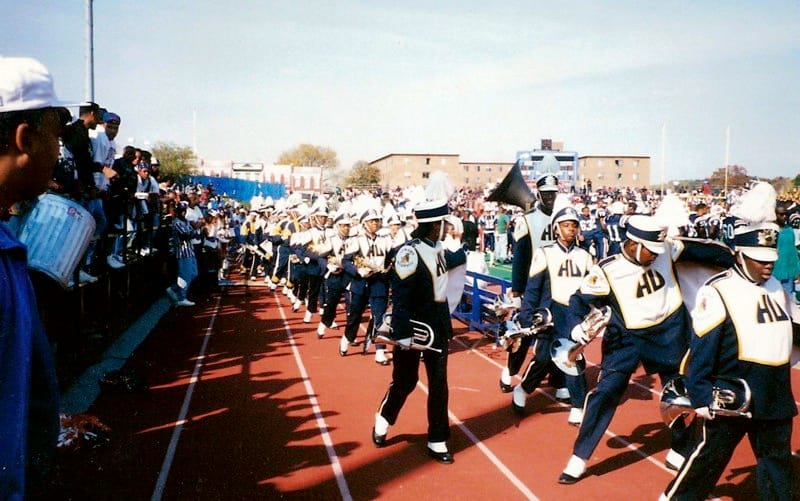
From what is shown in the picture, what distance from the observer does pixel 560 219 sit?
704 centimetres

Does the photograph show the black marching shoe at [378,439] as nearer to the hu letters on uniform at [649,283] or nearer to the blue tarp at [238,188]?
the hu letters on uniform at [649,283]

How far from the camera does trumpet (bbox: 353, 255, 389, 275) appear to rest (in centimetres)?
1011

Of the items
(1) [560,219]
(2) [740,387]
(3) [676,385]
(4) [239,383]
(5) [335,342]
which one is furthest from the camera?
(5) [335,342]

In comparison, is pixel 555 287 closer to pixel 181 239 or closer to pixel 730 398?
pixel 730 398

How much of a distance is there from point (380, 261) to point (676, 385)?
20.0ft

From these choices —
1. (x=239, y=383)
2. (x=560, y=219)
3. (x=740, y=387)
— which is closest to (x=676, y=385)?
(x=740, y=387)

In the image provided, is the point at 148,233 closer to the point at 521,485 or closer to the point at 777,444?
the point at 521,485

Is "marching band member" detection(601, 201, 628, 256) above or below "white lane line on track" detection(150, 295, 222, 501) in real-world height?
above

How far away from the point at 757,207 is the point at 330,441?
14.2 feet

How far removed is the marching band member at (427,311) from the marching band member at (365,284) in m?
3.76

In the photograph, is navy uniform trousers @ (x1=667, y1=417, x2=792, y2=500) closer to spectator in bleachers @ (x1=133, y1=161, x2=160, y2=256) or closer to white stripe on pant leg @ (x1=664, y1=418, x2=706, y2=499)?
white stripe on pant leg @ (x1=664, y1=418, x2=706, y2=499)

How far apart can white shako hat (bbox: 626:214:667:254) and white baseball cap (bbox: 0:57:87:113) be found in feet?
15.5

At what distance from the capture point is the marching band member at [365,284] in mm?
10125

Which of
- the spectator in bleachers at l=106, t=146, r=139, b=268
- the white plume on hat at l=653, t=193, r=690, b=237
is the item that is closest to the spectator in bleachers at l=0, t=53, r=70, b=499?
the white plume on hat at l=653, t=193, r=690, b=237
